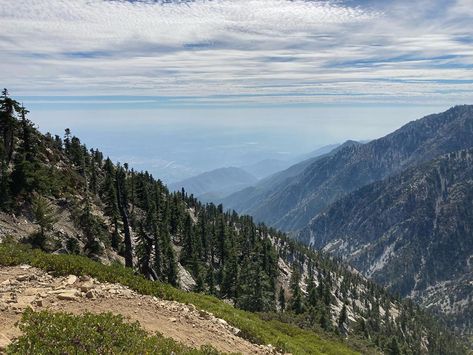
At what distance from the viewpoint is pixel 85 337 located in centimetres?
1795

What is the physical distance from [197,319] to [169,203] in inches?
4949

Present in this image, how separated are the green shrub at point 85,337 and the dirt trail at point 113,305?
186 cm

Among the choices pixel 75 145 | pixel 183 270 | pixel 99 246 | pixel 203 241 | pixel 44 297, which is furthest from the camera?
pixel 203 241

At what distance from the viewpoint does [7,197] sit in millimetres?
63562

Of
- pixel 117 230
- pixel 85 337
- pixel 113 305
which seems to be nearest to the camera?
pixel 85 337

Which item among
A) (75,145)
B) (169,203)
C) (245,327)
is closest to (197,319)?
(245,327)

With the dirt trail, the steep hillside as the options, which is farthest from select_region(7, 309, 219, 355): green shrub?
the steep hillside

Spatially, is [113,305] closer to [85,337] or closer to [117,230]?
[85,337]

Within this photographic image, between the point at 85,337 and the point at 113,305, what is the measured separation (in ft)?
22.1

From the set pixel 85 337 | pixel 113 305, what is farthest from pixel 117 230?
pixel 85 337

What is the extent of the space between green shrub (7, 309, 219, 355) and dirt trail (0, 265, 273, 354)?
1.86 meters

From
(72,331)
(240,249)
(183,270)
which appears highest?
(72,331)

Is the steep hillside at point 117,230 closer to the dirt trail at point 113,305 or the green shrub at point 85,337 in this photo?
the dirt trail at point 113,305

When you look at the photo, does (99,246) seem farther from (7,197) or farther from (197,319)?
(197,319)
